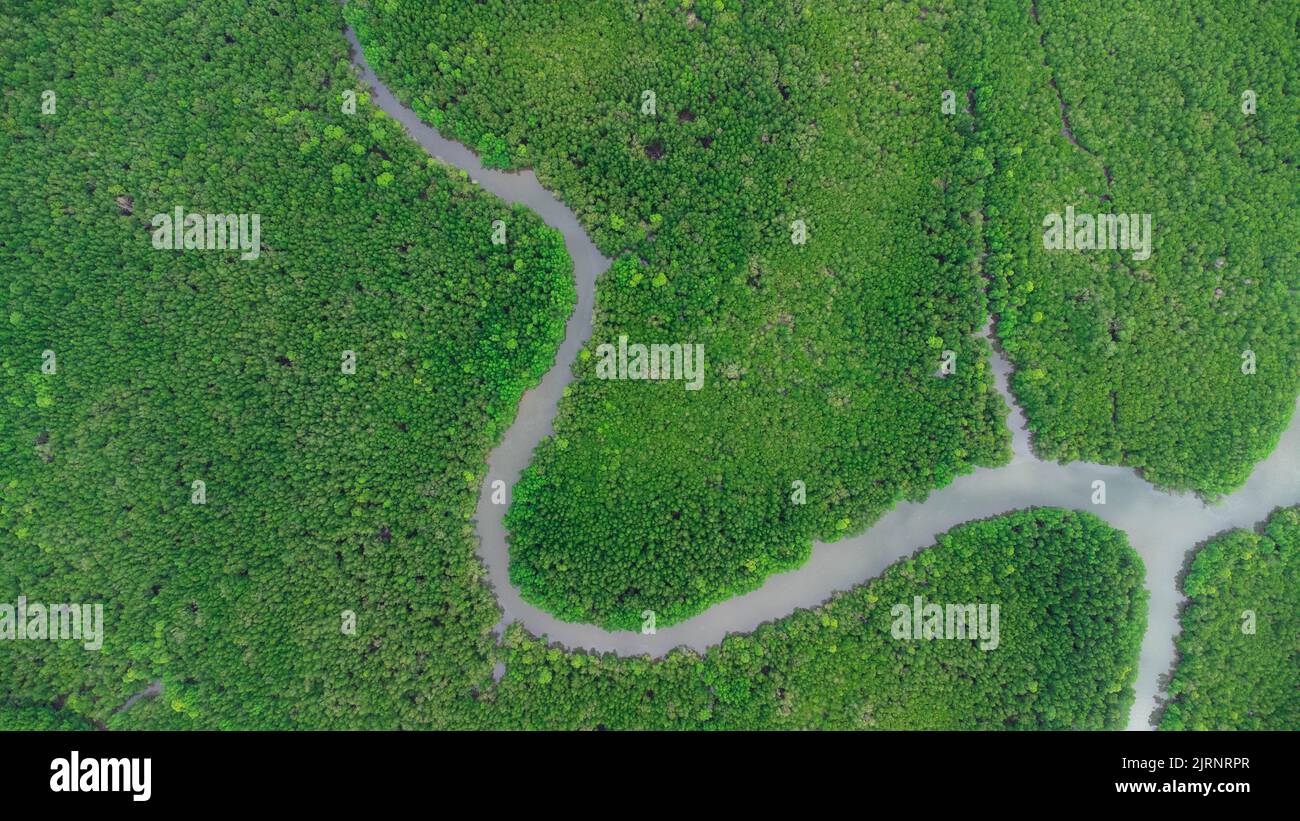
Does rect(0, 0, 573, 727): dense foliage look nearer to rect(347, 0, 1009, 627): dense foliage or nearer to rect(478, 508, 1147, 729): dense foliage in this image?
rect(347, 0, 1009, 627): dense foliage

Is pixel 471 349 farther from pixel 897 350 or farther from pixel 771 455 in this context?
pixel 897 350

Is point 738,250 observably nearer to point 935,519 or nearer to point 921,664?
point 935,519

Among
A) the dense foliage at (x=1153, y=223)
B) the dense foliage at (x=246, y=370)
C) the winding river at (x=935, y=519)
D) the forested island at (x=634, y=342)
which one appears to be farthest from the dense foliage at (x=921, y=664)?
the dense foliage at (x=1153, y=223)

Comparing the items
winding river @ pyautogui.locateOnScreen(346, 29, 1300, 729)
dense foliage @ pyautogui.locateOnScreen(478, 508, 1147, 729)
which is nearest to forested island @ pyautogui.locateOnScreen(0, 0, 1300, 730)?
dense foliage @ pyautogui.locateOnScreen(478, 508, 1147, 729)

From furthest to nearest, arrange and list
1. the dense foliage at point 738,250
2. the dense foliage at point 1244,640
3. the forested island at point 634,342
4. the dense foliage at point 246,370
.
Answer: the dense foliage at point 738,250, the dense foliage at point 1244,640, the forested island at point 634,342, the dense foliage at point 246,370

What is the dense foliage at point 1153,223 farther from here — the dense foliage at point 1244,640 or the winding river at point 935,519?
the dense foliage at point 1244,640

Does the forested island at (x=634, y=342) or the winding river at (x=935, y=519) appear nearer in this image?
the forested island at (x=634, y=342)
